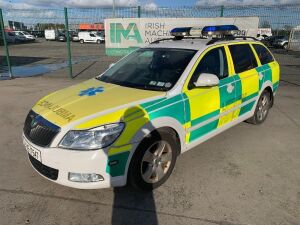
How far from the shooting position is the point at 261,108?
5.30 m

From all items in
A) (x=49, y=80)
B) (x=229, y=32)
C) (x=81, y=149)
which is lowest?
(x=49, y=80)

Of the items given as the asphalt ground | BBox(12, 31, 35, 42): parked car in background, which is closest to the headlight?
the asphalt ground

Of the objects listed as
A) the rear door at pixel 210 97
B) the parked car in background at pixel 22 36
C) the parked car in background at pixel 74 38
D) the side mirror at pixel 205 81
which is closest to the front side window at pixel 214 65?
Result: the rear door at pixel 210 97

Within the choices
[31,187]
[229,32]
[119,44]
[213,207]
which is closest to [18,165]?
[31,187]

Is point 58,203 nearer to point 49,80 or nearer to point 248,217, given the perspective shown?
point 248,217

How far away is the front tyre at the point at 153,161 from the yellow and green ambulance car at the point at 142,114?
0.04 feet

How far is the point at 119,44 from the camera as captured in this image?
37.6ft

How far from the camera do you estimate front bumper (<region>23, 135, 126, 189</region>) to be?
268 cm

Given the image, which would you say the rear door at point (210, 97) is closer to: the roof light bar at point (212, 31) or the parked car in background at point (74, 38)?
the roof light bar at point (212, 31)

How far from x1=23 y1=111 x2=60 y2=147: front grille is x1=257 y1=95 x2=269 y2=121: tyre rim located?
3.84 m

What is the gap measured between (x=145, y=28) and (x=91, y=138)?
29.3ft

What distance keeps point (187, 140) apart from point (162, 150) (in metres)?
0.45

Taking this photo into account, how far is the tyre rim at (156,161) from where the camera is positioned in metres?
3.12

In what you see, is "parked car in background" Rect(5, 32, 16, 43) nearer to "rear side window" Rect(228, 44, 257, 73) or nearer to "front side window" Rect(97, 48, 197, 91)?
"front side window" Rect(97, 48, 197, 91)
